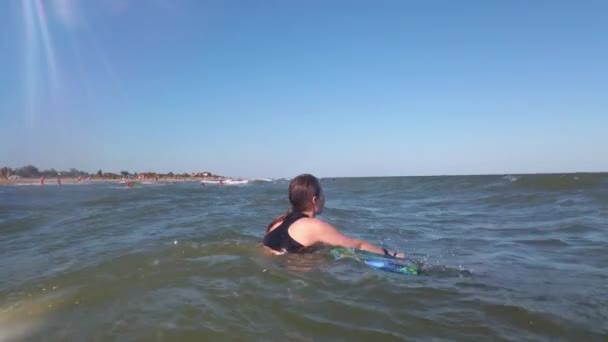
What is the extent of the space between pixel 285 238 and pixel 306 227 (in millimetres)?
383

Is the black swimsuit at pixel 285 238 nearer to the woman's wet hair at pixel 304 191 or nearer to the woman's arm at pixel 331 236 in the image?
the woman's wet hair at pixel 304 191

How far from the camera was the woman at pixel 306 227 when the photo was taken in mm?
4242

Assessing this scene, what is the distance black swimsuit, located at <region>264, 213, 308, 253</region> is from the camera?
4484mm

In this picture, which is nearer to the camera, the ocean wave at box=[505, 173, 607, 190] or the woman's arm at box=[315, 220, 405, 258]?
the woman's arm at box=[315, 220, 405, 258]

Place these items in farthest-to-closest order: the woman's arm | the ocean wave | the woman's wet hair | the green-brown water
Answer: the ocean wave < the woman's wet hair < the woman's arm < the green-brown water

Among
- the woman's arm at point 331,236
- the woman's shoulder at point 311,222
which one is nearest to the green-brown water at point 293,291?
the woman's arm at point 331,236

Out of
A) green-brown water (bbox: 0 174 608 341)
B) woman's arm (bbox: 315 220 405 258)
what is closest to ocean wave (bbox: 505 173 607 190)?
green-brown water (bbox: 0 174 608 341)

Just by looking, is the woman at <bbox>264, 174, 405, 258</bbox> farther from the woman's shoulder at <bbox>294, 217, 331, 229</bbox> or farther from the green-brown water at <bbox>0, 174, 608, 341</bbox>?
the green-brown water at <bbox>0, 174, 608, 341</bbox>

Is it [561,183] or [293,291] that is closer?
[293,291]

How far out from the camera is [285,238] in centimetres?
456

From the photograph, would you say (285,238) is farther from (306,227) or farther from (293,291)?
(293,291)

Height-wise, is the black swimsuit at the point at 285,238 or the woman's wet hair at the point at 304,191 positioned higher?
the woman's wet hair at the point at 304,191

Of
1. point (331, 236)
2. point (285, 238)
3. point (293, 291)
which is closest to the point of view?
point (293, 291)

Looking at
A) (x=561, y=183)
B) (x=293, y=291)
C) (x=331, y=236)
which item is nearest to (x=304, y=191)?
(x=331, y=236)
